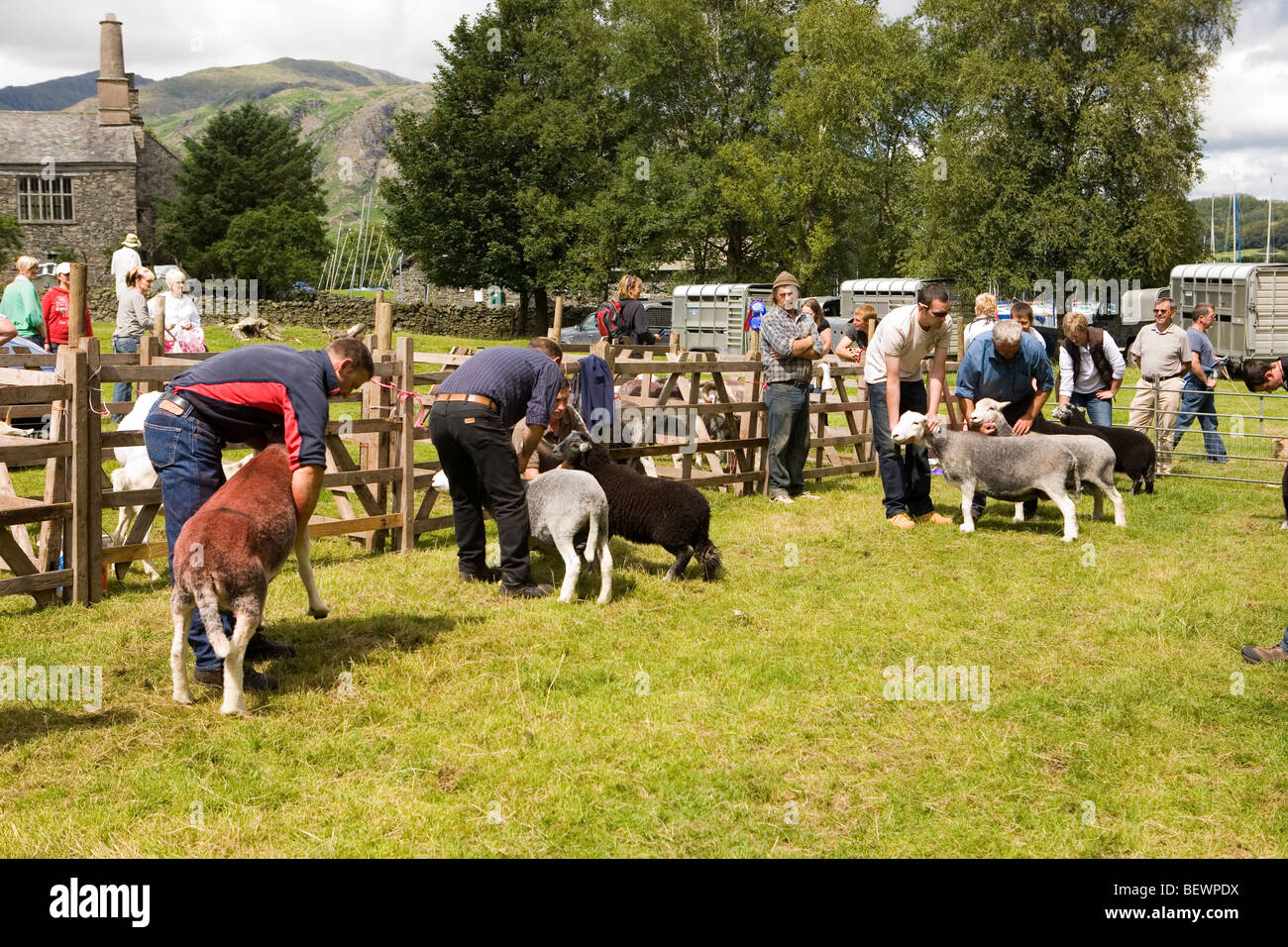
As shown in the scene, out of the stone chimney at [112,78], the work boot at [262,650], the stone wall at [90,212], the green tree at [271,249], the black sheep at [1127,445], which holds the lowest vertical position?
the work boot at [262,650]

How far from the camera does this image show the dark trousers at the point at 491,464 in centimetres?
720

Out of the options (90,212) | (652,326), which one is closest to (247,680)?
(652,326)

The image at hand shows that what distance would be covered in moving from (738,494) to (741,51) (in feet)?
140

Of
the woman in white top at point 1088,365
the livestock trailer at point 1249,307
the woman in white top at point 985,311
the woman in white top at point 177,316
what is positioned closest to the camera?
the woman in white top at point 985,311

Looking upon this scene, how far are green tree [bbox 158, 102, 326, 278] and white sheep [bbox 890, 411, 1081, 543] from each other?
37.9 meters

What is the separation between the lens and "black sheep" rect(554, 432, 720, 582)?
779 centimetres

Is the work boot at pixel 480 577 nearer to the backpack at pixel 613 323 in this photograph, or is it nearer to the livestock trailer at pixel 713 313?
the backpack at pixel 613 323

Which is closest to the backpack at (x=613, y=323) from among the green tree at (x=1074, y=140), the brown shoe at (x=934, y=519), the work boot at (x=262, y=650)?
the brown shoe at (x=934, y=519)

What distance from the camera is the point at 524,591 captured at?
7.39 m

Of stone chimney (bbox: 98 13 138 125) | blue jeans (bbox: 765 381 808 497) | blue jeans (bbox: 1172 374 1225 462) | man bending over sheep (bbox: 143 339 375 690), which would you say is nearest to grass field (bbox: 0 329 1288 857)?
man bending over sheep (bbox: 143 339 375 690)

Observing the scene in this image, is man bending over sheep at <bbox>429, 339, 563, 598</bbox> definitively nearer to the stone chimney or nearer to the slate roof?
the slate roof

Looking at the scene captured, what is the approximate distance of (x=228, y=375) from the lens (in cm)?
548

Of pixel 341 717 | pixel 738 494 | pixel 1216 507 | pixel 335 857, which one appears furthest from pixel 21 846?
pixel 1216 507

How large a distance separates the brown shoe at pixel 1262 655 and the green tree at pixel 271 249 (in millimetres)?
41492
